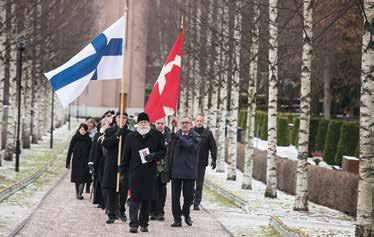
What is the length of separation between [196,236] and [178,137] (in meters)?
2.07

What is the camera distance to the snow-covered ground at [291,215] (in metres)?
16.1

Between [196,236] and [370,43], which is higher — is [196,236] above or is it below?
below

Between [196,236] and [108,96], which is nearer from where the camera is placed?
[196,236]

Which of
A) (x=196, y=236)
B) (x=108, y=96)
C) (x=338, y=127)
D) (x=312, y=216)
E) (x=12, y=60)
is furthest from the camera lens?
(x=108, y=96)

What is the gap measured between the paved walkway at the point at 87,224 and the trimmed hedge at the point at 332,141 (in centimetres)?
1821

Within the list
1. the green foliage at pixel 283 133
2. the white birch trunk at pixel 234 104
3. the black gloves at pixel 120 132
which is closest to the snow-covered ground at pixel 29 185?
the black gloves at pixel 120 132

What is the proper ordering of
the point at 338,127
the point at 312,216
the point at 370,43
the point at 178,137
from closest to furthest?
1. the point at 370,43
2. the point at 178,137
3. the point at 312,216
4. the point at 338,127

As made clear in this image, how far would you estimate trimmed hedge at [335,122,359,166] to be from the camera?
34906 millimetres

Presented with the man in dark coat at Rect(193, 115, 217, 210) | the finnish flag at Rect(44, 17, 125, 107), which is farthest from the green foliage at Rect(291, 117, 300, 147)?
the finnish flag at Rect(44, 17, 125, 107)

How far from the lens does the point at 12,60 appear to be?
113 feet

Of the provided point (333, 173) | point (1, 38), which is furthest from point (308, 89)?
point (1, 38)

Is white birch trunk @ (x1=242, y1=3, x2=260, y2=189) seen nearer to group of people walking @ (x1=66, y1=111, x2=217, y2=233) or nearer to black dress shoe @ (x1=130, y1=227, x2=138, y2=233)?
group of people walking @ (x1=66, y1=111, x2=217, y2=233)

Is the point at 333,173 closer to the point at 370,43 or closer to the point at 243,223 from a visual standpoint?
the point at 243,223

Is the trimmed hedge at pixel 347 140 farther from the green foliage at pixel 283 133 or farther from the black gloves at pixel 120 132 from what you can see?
the black gloves at pixel 120 132
